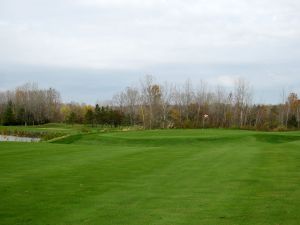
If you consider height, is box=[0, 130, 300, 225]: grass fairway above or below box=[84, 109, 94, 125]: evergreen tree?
below

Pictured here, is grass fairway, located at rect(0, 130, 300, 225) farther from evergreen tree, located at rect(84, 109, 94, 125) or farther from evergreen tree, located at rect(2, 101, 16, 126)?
evergreen tree, located at rect(2, 101, 16, 126)

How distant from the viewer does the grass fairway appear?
9180 mm

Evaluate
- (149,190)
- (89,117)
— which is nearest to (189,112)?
(89,117)

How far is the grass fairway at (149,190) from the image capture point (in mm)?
9180

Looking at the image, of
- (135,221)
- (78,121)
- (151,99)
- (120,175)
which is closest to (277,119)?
(151,99)

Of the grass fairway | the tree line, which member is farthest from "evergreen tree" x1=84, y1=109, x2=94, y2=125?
the grass fairway

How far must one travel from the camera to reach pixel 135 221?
8.84 metres

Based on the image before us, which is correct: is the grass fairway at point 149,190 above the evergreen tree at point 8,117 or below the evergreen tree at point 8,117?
below

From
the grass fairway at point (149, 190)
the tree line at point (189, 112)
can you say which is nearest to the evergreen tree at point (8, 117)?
the tree line at point (189, 112)

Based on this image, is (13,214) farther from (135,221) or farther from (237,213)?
(237,213)

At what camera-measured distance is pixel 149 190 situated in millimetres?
12266

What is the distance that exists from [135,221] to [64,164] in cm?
987

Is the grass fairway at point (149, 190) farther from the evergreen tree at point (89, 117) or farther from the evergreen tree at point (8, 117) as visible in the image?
the evergreen tree at point (8, 117)

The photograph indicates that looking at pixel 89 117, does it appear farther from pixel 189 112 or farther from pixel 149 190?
pixel 149 190
